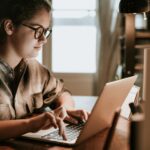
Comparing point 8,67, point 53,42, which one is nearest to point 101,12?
point 53,42

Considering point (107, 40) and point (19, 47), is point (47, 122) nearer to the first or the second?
point (19, 47)

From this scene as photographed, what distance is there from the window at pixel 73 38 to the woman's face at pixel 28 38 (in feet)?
9.96

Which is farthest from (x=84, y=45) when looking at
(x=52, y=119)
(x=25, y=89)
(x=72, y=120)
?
(x=52, y=119)

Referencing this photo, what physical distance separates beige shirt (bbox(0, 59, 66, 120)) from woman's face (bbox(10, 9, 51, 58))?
8cm

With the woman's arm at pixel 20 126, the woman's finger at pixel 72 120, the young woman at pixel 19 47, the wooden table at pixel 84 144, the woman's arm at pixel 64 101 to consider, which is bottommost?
the wooden table at pixel 84 144

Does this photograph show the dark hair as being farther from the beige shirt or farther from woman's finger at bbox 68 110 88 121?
woman's finger at bbox 68 110 88 121

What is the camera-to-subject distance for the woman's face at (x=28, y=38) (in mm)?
1517

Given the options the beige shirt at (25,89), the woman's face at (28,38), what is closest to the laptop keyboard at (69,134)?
the beige shirt at (25,89)

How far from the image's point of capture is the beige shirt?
4.90 feet

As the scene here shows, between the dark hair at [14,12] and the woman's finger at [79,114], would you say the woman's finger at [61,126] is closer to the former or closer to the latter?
the woman's finger at [79,114]

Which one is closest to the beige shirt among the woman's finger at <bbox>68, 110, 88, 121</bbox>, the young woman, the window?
the young woman

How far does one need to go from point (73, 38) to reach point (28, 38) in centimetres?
317

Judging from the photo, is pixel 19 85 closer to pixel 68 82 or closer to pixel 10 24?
pixel 10 24

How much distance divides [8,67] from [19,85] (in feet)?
0.32
